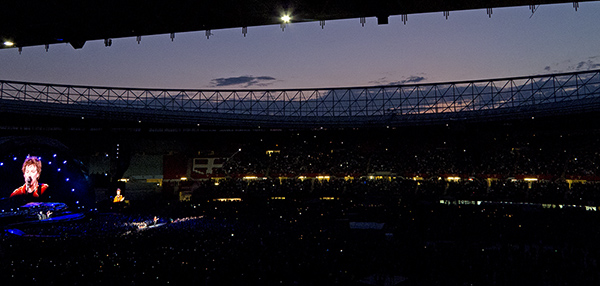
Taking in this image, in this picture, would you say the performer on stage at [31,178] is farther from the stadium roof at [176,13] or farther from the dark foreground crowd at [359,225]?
the stadium roof at [176,13]

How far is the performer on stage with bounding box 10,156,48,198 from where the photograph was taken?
1187 inches

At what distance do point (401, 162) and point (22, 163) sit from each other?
1913 inches

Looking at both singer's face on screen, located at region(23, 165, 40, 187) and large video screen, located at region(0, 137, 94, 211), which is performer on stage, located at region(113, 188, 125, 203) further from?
singer's face on screen, located at region(23, 165, 40, 187)

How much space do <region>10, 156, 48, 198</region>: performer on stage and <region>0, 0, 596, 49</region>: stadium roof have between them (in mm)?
27927

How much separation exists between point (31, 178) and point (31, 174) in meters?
0.32

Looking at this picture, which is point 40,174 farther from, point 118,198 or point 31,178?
point 118,198

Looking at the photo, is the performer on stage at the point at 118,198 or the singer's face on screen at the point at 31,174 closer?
the singer's face on screen at the point at 31,174

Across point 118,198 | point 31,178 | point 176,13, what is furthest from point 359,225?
point 118,198

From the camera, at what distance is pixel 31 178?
30438 mm

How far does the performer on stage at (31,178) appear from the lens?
30.2 metres

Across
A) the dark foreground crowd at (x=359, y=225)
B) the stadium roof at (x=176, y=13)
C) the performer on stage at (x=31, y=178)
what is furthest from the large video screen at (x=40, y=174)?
the stadium roof at (x=176, y=13)

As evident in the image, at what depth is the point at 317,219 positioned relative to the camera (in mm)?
34156

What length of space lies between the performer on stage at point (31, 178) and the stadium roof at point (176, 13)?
91.6 ft

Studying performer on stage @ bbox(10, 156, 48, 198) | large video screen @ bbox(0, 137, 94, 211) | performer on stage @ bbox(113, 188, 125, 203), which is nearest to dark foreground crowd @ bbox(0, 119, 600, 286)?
performer on stage @ bbox(113, 188, 125, 203)
